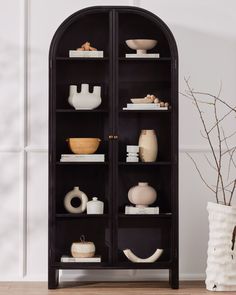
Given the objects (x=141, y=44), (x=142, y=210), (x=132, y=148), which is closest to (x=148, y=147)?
(x=132, y=148)

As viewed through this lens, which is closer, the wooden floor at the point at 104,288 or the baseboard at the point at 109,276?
the wooden floor at the point at 104,288

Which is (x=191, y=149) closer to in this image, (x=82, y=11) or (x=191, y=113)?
(x=191, y=113)

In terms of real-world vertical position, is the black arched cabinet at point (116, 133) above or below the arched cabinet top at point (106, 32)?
below

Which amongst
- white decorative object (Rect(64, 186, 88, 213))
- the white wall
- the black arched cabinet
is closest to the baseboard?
the white wall

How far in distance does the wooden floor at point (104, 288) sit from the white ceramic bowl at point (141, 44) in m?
1.55

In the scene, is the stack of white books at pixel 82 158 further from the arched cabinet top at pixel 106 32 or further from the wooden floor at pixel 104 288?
the wooden floor at pixel 104 288

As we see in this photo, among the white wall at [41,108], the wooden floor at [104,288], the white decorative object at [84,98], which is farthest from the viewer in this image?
the white wall at [41,108]

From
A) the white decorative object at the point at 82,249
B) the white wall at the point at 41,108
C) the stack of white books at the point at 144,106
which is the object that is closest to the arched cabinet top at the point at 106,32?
the white wall at the point at 41,108

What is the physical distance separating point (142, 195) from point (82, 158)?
46cm

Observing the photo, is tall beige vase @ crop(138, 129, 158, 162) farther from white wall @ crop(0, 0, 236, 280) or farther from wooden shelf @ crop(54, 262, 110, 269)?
wooden shelf @ crop(54, 262, 110, 269)

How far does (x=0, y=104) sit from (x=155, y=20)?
3.95 ft

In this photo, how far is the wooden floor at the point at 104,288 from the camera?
426cm

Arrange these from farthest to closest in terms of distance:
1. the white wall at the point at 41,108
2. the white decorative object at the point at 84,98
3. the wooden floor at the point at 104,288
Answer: the white wall at the point at 41,108 < the white decorative object at the point at 84,98 < the wooden floor at the point at 104,288

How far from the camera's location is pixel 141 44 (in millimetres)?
4395
